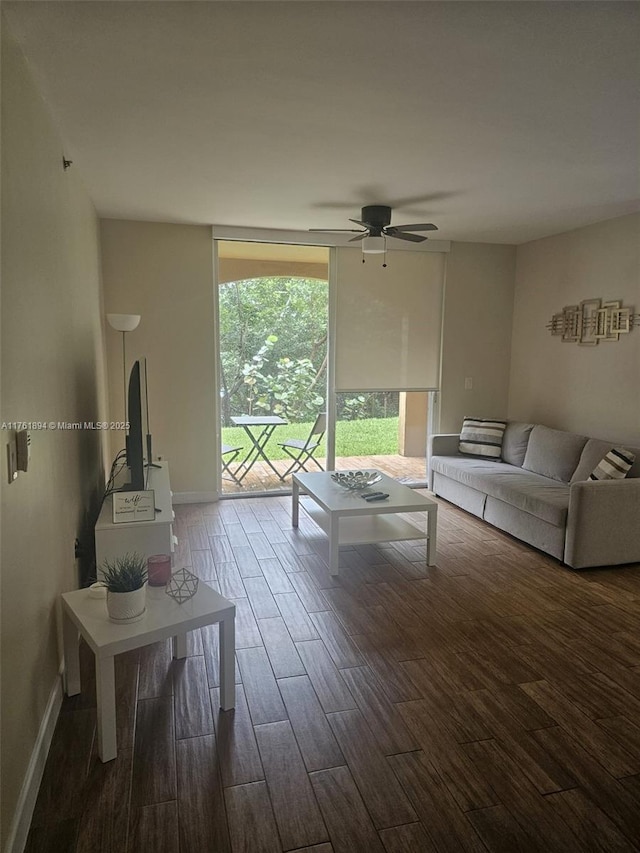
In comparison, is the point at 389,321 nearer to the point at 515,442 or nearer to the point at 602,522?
the point at 515,442

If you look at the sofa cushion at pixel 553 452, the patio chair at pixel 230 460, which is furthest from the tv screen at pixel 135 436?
the sofa cushion at pixel 553 452

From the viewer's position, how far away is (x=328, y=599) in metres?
3.34

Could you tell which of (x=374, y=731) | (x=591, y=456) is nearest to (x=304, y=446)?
(x=591, y=456)

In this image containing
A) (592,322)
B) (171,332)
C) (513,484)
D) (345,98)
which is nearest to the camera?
(345,98)

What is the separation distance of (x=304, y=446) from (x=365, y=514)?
6.98ft

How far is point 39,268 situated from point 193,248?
120 inches

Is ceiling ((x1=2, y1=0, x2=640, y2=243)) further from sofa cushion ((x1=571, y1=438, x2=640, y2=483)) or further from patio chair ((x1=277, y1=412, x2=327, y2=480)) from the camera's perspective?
patio chair ((x1=277, y1=412, x2=327, y2=480))

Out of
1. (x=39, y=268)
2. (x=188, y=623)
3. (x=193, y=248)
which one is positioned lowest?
(x=188, y=623)

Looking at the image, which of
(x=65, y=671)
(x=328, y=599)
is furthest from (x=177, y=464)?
(x=65, y=671)

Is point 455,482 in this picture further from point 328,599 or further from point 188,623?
point 188,623

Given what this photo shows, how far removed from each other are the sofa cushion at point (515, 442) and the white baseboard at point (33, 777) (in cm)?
426

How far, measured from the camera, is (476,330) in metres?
5.95

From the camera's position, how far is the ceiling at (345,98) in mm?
1825

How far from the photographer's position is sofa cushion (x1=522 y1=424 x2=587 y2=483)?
4.65m
